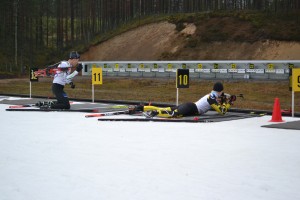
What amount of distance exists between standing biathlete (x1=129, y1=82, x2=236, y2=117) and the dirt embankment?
38.6 metres

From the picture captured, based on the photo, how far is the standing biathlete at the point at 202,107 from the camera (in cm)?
1470

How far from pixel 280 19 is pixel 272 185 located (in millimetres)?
60621

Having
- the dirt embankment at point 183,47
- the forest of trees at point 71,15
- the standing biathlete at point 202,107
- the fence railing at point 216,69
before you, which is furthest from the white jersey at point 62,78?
the forest of trees at point 71,15

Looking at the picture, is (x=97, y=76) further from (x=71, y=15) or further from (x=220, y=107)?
(x=71, y=15)

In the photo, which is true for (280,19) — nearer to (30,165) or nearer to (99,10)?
(99,10)

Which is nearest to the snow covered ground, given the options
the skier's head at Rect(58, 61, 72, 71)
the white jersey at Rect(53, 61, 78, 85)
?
the white jersey at Rect(53, 61, 78, 85)

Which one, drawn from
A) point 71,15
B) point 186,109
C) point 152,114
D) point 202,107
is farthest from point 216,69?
point 71,15

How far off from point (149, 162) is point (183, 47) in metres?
55.3

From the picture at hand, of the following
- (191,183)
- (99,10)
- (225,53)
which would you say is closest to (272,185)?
(191,183)

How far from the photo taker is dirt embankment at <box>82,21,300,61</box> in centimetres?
5559

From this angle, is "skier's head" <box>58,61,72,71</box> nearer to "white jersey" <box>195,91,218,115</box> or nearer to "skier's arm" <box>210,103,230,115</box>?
"white jersey" <box>195,91,218,115</box>

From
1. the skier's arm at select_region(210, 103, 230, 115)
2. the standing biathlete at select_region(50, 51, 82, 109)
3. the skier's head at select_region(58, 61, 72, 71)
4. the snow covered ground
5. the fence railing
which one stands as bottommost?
the snow covered ground

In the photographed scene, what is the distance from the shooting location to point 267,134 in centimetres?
1095

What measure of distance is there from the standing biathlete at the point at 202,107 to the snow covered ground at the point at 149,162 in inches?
87.7
